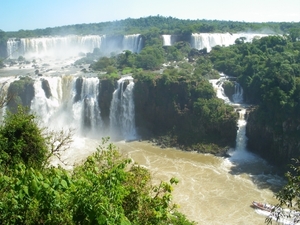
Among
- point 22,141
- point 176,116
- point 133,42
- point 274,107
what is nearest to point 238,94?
point 176,116

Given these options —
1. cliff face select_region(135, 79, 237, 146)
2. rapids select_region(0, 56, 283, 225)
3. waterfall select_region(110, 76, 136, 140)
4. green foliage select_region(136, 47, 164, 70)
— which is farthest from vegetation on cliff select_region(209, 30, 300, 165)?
green foliage select_region(136, 47, 164, 70)

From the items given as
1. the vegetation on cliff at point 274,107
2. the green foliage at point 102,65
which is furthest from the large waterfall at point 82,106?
the vegetation on cliff at point 274,107

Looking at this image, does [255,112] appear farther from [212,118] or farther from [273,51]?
[273,51]

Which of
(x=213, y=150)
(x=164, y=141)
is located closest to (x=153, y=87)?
(x=164, y=141)

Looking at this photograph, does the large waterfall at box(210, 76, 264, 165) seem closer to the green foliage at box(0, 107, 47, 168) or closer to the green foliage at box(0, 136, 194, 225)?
the green foliage at box(0, 107, 47, 168)

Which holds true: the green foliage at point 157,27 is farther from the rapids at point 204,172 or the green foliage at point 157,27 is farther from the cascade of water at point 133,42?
the rapids at point 204,172
